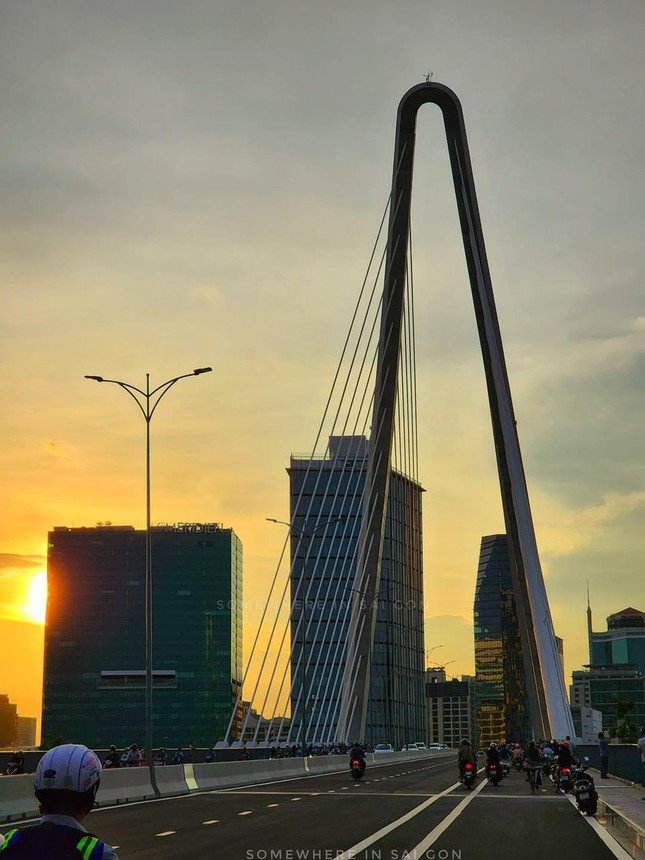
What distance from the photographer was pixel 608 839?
1895cm

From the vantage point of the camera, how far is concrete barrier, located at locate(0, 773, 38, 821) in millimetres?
23281

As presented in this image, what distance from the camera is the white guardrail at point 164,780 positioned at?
939 inches

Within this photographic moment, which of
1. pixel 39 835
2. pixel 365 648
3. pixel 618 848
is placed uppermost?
pixel 365 648

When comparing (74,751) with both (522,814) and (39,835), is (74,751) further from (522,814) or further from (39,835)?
(522,814)

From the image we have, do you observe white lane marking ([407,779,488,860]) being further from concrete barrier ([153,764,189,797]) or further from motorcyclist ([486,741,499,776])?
concrete barrier ([153,764,189,797])

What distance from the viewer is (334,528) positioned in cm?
16188

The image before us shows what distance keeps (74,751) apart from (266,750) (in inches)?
2599

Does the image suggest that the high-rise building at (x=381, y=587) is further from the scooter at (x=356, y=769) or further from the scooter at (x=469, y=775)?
the scooter at (x=469, y=775)

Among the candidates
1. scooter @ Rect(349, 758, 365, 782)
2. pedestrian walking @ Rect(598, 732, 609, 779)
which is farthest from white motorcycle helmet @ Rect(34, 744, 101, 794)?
pedestrian walking @ Rect(598, 732, 609, 779)

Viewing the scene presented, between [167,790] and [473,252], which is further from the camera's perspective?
[473,252]

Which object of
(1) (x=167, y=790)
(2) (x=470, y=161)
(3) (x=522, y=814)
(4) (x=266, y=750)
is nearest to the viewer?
(3) (x=522, y=814)

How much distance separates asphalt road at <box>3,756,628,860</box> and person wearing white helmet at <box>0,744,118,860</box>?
11.3 metres

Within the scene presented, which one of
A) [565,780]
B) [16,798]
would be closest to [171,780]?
[16,798]

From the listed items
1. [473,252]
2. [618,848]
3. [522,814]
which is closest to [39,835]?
[618,848]
